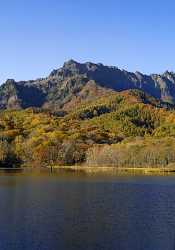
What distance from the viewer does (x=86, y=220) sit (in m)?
66.4

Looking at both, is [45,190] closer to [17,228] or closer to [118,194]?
[118,194]

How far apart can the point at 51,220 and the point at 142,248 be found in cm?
1871

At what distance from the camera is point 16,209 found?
7612cm

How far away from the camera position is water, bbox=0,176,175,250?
52.3m

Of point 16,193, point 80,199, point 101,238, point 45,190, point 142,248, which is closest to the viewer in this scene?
point 142,248

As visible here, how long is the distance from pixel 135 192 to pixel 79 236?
169ft

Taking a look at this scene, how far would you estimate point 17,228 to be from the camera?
5928 cm

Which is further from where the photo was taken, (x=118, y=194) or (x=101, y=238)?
(x=118, y=194)

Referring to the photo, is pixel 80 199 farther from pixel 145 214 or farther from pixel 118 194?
pixel 145 214

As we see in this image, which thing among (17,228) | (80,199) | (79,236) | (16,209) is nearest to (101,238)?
(79,236)

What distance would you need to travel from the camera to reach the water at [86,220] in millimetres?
52312

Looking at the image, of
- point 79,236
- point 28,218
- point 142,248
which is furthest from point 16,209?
point 142,248

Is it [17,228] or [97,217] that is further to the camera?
[97,217]

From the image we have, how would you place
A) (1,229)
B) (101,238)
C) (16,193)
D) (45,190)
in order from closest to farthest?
(101,238) < (1,229) < (16,193) < (45,190)
